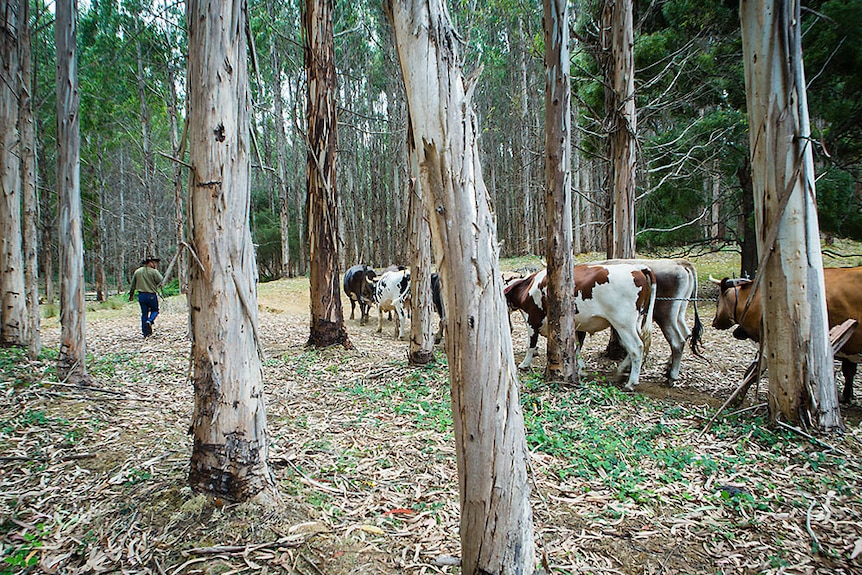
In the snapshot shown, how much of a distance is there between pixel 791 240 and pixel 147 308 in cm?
1065

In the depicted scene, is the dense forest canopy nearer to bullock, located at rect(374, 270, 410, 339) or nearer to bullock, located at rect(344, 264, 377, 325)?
bullock, located at rect(374, 270, 410, 339)

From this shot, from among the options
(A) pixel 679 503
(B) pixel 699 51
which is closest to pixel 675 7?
(B) pixel 699 51

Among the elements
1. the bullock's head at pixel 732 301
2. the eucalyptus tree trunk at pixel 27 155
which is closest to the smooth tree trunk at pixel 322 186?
the eucalyptus tree trunk at pixel 27 155

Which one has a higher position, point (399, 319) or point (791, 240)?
point (791, 240)

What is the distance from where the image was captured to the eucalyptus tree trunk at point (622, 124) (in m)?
7.28

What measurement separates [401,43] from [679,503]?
3276mm

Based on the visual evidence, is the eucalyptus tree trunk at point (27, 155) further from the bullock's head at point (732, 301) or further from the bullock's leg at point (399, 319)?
the bullock's head at point (732, 301)

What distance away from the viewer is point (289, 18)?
2269 cm

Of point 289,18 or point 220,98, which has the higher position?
point 289,18

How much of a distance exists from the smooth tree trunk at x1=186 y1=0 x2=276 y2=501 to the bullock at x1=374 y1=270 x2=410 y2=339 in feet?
25.3

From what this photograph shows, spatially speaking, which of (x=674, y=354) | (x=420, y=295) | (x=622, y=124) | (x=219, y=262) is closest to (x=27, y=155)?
(x=420, y=295)

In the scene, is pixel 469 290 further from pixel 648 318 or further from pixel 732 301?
pixel 732 301

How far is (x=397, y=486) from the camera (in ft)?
10.7

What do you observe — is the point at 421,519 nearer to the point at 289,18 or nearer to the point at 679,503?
the point at 679,503
